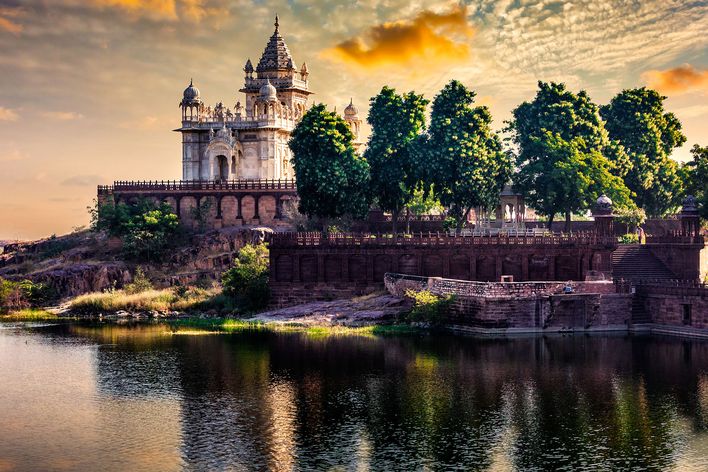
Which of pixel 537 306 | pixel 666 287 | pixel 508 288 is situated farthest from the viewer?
pixel 666 287

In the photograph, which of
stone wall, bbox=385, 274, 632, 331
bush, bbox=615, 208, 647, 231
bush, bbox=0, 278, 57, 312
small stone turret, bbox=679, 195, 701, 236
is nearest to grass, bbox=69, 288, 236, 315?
bush, bbox=0, 278, 57, 312

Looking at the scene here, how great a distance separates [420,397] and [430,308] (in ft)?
73.5

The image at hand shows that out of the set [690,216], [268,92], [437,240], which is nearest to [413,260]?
[437,240]

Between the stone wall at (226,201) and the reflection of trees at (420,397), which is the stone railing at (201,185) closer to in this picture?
the stone wall at (226,201)

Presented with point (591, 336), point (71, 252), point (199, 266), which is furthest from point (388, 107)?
point (71, 252)

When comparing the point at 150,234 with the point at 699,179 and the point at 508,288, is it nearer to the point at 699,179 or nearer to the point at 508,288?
the point at 508,288

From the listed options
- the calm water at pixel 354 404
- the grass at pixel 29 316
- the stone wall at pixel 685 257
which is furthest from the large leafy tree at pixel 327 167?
the stone wall at pixel 685 257

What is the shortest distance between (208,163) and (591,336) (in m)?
57.8

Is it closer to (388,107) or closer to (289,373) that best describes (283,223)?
(388,107)

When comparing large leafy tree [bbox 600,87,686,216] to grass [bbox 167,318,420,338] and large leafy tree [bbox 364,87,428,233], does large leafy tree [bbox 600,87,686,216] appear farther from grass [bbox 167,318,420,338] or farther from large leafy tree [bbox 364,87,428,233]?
grass [bbox 167,318,420,338]

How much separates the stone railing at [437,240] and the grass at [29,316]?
75.1 ft

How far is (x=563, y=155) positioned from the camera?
93.1m

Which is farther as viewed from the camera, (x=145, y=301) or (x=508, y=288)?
(x=145, y=301)

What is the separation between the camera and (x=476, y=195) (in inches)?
3457
